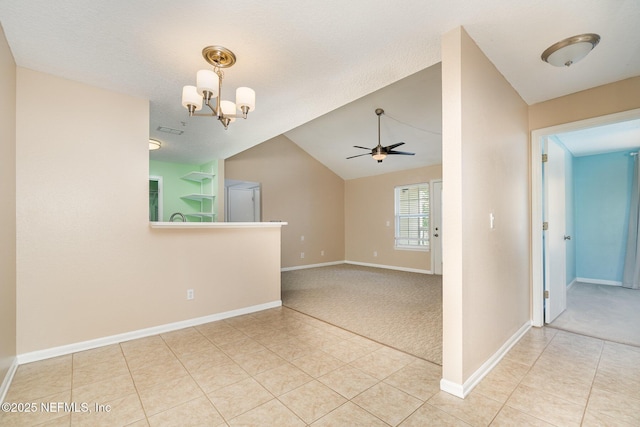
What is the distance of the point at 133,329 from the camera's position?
2.66 m

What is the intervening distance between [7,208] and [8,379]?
3.76 ft

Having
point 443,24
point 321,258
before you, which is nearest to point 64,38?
point 443,24

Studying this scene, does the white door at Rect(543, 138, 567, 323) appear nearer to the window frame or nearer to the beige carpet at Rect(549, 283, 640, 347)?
the beige carpet at Rect(549, 283, 640, 347)

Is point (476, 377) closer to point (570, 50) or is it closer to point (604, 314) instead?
point (570, 50)

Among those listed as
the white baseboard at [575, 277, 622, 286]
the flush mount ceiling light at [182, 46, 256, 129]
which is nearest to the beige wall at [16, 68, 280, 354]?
the flush mount ceiling light at [182, 46, 256, 129]

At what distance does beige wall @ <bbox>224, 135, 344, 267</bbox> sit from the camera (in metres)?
6.23

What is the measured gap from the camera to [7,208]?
1969mm

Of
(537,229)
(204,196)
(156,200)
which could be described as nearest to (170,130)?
(204,196)

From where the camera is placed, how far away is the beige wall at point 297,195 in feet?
20.4

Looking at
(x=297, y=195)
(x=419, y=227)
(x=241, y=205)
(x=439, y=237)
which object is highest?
(x=297, y=195)

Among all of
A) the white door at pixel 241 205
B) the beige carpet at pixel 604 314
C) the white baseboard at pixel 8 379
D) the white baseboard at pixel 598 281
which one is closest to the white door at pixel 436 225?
the beige carpet at pixel 604 314

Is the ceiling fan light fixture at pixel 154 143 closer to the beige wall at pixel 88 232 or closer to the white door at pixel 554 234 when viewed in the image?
the beige wall at pixel 88 232

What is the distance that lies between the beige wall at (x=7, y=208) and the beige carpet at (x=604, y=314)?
4.62 metres

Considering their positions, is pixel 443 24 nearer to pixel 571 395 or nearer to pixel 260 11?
pixel 260 11
